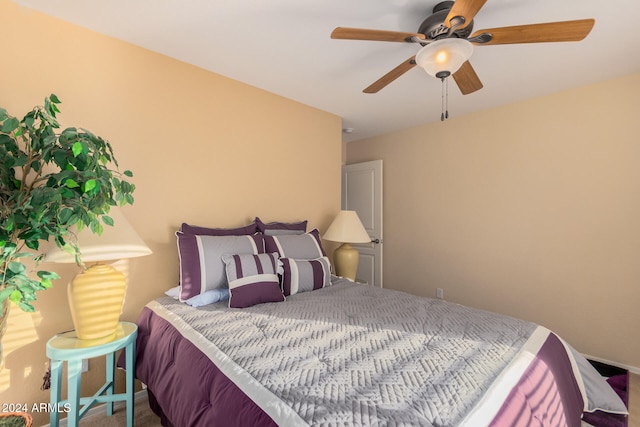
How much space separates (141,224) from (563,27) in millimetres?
2612

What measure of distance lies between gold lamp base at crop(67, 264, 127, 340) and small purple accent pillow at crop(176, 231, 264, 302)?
1.21ft

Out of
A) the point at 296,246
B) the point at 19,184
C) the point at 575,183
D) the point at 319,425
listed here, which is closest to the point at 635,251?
the point at 575,183

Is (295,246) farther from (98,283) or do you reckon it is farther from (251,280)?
(98,283)

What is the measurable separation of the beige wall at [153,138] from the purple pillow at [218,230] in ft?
0.49

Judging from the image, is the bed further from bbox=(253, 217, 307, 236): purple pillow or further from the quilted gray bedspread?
bbox=(253, 217, 307, 236): purple pillow

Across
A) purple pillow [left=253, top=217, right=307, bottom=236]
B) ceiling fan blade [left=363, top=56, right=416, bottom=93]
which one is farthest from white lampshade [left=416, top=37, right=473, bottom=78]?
purple pillow [left=253, top=217, right=307, bottom=236]

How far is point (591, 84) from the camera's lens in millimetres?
2535

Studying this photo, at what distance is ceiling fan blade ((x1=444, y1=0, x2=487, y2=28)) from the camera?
120 centimetres

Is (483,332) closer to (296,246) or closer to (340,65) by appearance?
(296,246)

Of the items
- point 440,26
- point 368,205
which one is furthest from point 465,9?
point 368,205

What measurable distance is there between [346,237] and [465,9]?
80.3 inches

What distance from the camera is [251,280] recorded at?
6.16ft

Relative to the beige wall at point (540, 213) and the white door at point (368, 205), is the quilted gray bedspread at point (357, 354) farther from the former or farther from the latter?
the white door at point (368, 205)

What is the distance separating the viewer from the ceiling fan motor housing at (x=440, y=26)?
1.49 m
